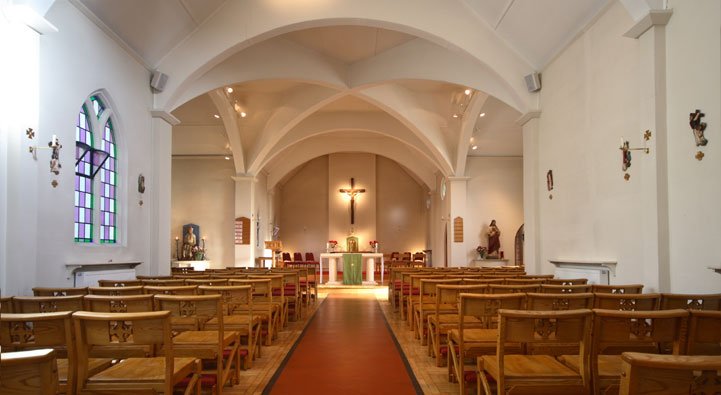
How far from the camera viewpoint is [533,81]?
29.9ft

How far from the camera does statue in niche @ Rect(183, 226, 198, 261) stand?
16.7 m

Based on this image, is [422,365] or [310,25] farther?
[310,25]

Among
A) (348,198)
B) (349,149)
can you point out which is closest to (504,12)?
(349,149)

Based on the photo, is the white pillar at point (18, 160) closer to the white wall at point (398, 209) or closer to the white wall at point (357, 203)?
the white wall at point (357, 203)

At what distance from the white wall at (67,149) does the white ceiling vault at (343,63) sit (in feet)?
1.34

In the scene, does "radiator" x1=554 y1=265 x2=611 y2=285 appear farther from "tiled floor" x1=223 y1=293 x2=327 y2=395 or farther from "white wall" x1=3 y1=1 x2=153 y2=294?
"white wall" x1=3 y1=1 x2=153 y2=294

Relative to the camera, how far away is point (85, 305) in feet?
11.9

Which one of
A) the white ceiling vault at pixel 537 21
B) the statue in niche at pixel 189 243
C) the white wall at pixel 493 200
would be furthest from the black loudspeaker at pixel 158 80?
the white wall at pixel 493 200

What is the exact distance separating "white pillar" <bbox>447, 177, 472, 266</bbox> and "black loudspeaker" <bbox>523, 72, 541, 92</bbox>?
682 centimetres

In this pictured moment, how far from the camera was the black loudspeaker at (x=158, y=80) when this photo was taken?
880 centimetres

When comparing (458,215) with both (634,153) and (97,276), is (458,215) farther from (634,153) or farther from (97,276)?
(97,276)

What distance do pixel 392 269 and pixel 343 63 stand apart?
513 cm

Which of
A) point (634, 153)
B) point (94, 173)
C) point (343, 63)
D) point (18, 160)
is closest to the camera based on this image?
point (18, 160)

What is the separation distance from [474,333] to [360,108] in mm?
12821
